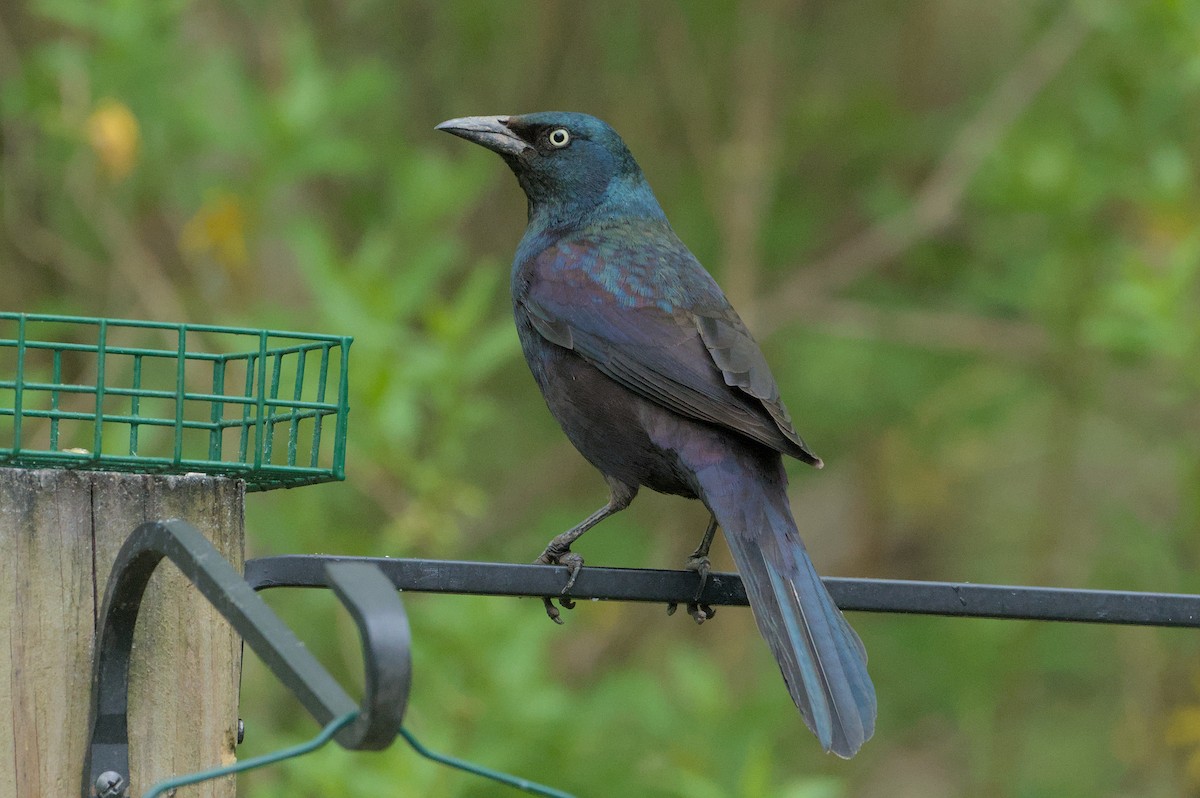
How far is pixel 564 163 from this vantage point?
5227 millimetres

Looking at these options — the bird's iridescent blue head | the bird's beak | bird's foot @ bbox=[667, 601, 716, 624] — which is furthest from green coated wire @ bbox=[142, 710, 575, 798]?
the bird's beak

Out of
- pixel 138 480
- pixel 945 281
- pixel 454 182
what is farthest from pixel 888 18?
pixel 138 480

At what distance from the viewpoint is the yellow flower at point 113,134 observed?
614cm

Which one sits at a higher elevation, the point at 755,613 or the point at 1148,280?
the point at 1148,280

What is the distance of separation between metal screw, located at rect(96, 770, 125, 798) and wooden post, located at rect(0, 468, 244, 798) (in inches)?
1.4

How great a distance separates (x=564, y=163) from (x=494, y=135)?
0.25m

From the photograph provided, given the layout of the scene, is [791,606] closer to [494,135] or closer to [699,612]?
[699,612]

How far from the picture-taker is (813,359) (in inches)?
301

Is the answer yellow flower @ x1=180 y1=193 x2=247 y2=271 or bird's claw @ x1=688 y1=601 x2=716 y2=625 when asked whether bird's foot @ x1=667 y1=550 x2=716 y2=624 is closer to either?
bird's claw @ x1=688 y1=601 x2=716 y2=625

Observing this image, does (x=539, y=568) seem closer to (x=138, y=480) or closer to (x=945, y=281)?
(x=138, y=480)

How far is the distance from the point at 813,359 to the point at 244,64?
3103mm

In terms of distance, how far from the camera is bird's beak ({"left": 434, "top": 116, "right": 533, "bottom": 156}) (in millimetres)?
5199

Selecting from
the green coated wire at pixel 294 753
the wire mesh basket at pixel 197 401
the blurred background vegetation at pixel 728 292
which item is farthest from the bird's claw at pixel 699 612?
the green coated wire at pixel 294 753

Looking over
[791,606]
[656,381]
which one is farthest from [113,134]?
[791,606]
